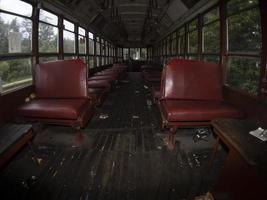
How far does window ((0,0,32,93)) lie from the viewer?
3066mm

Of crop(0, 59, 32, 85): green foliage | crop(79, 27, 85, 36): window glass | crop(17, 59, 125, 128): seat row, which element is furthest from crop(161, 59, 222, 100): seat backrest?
crop(79, 27, 85, 36): window glass

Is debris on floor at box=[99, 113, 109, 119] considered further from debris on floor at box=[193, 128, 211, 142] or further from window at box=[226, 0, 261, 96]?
window at box=[226, 0, 261, 96]

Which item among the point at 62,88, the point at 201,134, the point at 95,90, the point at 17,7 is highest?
the point at 17,7

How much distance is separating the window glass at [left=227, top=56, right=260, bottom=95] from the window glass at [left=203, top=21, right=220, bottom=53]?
0.55 meters

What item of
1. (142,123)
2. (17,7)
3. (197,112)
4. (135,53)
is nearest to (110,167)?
(197,112)

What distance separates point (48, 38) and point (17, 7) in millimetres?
1201

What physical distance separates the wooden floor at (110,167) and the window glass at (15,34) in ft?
3.94

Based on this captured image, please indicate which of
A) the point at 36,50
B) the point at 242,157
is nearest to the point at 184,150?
the point at 242,157

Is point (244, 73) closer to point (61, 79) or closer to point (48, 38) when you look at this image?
point (61, 79)

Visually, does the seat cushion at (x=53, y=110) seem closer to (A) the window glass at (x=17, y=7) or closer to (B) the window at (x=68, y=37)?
(A) the window glass at (x=17, y=7)

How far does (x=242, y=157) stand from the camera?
5.22ft

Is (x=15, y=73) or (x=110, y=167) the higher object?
(x=15, y=73)

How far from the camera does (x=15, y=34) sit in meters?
3.37

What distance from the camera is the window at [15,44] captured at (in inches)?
121
